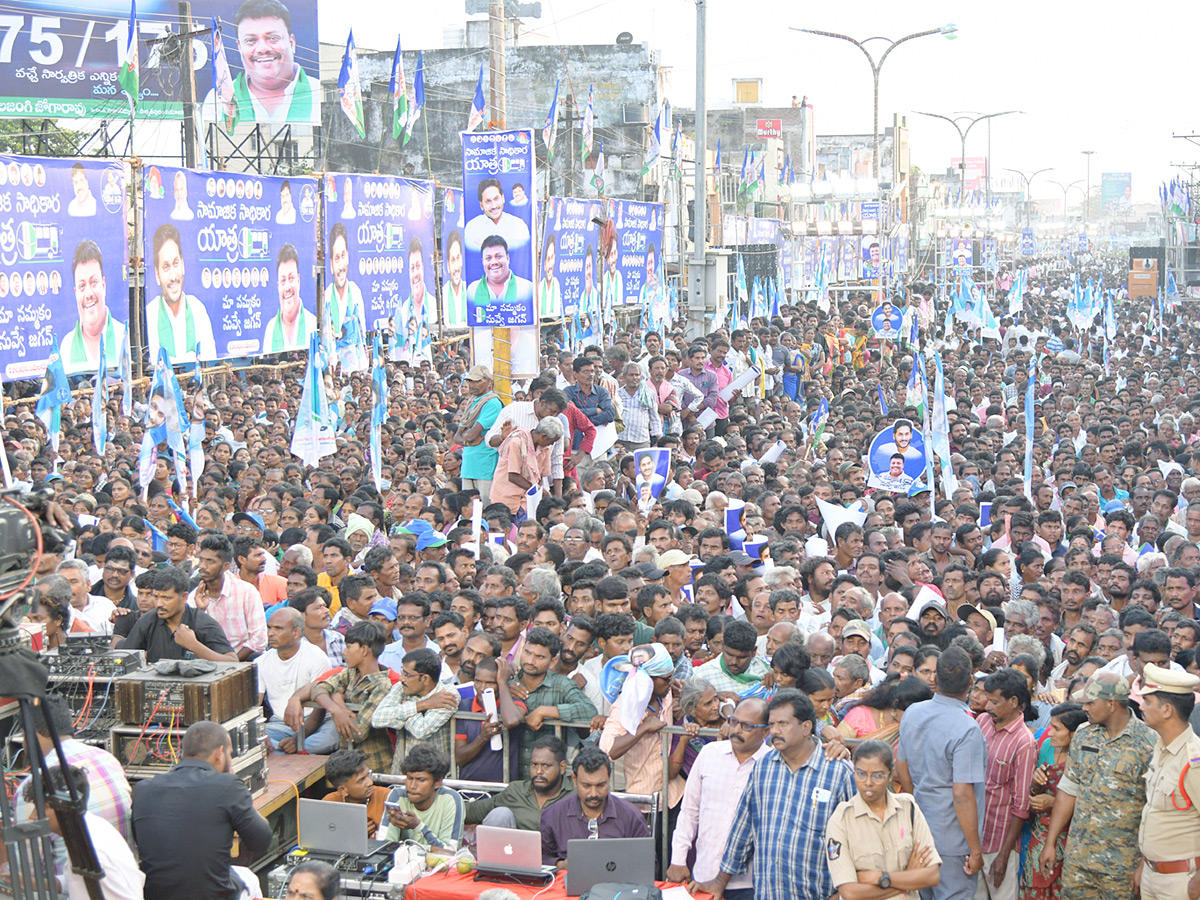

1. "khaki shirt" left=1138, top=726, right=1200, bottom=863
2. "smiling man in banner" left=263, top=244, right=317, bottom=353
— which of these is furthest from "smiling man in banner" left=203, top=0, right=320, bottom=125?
"khaki shirt" left=1138, top=726, right=1200, bottom=863

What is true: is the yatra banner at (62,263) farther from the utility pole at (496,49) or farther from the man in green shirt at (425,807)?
the man in green shirt at (425,807)

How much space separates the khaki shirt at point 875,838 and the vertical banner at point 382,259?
15.5 m

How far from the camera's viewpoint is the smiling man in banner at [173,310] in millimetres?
17203

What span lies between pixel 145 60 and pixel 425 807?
27623mm

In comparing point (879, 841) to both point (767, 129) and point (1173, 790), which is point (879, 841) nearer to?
point (1173, 790)

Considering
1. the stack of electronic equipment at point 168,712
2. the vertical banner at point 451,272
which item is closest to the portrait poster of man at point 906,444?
the stack of electronic equipment at point 168,712

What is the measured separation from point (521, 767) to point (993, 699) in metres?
2.21

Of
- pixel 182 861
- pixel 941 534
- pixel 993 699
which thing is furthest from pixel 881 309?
pixel 182 861

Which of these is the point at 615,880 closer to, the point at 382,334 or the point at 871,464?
the point at 871,464

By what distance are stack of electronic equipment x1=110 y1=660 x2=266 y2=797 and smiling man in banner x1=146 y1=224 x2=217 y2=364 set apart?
11.8 metres

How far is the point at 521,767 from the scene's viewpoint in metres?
6.58

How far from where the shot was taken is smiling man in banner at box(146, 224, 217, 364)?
17203 mm

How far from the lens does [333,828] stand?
573 centimetres

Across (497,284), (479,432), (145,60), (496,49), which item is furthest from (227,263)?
(145,60)
